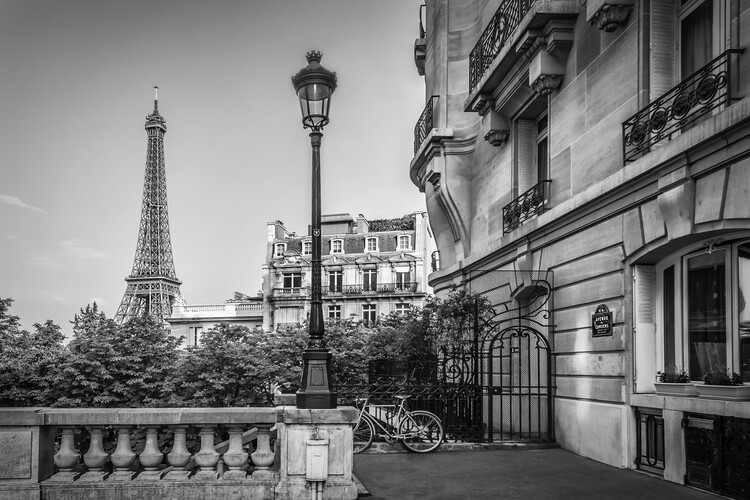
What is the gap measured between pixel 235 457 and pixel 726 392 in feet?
19.6

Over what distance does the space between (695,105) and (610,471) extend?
5.43m

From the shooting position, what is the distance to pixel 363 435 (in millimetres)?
12570

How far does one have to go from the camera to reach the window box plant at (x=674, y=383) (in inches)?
354

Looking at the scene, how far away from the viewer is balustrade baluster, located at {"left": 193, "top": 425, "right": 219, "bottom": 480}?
8.28 metres

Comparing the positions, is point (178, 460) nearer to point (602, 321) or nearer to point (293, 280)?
point (602, 321)

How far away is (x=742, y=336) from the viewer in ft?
28.0

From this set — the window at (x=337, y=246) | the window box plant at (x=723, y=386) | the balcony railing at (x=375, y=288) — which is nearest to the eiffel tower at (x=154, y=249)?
the window at (x=337, y=246)

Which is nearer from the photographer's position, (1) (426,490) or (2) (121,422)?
(2) (121,422)

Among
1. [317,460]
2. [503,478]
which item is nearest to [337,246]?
[503,478]

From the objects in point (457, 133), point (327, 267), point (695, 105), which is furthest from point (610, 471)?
point (327, 267)

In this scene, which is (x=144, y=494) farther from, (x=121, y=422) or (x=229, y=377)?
(x=229, y=377)

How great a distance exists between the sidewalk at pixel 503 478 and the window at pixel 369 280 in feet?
223

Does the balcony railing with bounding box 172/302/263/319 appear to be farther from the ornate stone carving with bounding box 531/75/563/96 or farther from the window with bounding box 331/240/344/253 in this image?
the ornate stone carving with bounding box 531/75/563/96

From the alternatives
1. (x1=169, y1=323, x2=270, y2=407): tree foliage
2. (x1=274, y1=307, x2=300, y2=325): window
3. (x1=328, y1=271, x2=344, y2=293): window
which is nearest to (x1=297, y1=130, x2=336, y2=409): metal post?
(x1=169, y1=323, x2=270, y2=407): tree foliage
